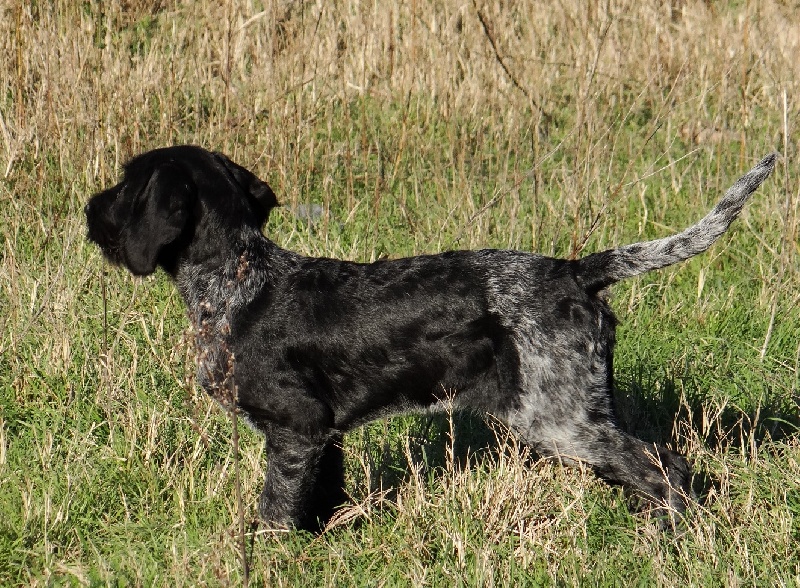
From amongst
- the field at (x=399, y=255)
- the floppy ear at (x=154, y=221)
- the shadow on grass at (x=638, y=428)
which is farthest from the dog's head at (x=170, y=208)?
the shadow on grass at (x=638, y=428)

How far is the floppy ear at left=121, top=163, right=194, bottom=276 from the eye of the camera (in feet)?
13.6

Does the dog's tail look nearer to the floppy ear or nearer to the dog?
the dog

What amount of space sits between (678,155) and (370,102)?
2431mm

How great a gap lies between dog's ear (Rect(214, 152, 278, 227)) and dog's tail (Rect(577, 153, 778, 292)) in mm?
1410

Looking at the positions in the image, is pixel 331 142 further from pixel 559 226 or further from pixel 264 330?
pixel 264 330

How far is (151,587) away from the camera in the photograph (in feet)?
12.3

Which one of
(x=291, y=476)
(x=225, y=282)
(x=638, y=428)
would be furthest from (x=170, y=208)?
(x=638, y=428)

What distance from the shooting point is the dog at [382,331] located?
420 centimetres

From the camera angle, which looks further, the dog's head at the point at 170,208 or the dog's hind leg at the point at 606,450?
the dog's hind leg at the point at 606,450

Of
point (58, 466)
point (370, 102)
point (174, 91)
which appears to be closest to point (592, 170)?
point (370, 102)

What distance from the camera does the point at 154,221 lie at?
415cm

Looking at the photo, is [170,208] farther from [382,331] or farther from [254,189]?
[382,331]

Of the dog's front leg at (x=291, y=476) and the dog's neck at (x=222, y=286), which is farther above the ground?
the dog's neck at (x=222, y=286)

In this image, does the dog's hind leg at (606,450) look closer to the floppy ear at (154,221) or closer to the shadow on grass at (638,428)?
the shadow on grass at (638,428)
